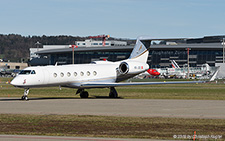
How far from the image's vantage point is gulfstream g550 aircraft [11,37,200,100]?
30.7 meters

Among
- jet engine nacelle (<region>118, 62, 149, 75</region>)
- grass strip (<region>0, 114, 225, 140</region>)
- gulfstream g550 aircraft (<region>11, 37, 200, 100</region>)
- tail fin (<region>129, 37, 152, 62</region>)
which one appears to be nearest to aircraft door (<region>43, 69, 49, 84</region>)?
gulfstream g550 aircraft (<region>11, 37, 200, 100</region>)

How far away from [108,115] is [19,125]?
5.20m

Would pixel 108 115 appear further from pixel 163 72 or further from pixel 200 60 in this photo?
pixel 200 60

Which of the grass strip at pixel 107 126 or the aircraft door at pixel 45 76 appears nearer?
the grass strip at pixel 107 126

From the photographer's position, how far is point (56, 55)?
561 ft

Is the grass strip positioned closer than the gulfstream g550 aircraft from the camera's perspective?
Yes

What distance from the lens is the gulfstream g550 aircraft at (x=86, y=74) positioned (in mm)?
30734

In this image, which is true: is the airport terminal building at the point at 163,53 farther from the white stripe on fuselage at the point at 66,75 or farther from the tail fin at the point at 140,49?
the white stripe on fuselage at the point at 66,75

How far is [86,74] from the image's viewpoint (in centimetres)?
3403

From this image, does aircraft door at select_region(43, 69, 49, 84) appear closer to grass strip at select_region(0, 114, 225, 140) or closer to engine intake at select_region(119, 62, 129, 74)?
engine intake at select_region(119, 62, 129, 74)

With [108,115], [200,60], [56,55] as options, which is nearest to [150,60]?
[200,60]

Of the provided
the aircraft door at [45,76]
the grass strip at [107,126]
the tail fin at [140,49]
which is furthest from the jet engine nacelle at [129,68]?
the grass strip at [107,126]

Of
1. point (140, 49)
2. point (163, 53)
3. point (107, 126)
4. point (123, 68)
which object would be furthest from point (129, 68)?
point (163, 53)

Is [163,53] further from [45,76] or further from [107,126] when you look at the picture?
[107,126]
